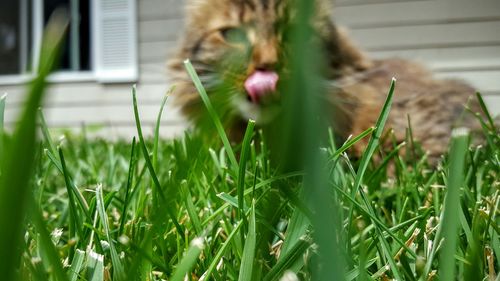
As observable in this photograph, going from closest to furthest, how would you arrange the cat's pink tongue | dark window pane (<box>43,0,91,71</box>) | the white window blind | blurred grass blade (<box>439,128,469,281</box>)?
blurred grass blade (<box>439,128,469,281</box>) < the cat's pink tongue < the white window blind < dark window pane (<box>43,0,91,71</box>)

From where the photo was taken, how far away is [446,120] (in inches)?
53.6

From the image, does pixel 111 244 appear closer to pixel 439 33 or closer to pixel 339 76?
pixel 339 76

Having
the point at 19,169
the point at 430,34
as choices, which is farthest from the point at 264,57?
the point at 430,34

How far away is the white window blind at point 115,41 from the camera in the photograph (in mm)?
4426

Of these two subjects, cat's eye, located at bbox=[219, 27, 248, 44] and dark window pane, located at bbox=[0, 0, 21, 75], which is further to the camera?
dark window pane, located at bbox=[0, 0, 21, 75]

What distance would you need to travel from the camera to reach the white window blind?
4.43m

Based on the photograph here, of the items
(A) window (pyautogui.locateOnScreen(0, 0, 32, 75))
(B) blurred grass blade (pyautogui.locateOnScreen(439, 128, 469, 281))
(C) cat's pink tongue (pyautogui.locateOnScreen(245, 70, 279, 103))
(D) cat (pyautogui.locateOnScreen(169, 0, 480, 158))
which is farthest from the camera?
(A) window (pyautogui.locateOnScreen(0, 0, 32, 75))

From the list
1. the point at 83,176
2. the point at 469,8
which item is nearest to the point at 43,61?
the point at 83,176

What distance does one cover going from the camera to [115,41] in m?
4.50

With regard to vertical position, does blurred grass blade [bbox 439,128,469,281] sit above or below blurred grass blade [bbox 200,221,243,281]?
above

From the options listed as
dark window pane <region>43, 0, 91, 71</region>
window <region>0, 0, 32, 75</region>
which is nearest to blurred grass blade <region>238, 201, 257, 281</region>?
dark window pane <region>43, 0, 91, 71</region>

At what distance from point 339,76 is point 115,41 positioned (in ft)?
11.4

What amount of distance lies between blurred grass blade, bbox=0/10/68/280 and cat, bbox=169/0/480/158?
946 millimetres

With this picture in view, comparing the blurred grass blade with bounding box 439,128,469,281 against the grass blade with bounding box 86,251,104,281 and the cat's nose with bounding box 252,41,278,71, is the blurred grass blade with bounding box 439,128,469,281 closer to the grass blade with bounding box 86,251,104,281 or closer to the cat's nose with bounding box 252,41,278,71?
the grass blade with bounding box 86,251,104,281
